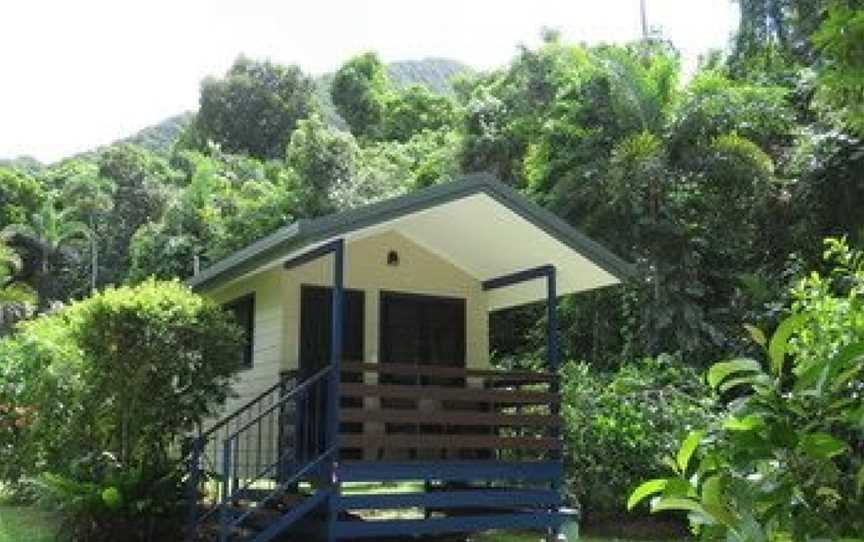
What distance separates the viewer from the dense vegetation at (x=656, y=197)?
6.16 m

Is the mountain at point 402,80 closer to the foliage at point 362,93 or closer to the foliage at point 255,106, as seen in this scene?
the foliage at point 255,106

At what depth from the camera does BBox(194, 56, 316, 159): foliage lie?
51438mm

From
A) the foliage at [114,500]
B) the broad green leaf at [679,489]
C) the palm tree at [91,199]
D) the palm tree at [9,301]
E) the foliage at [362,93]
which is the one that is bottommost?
the foliage at [114,500]

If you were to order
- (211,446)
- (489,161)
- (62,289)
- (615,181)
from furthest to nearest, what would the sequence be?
(62,289)
(489,161)
(615,181)
(211,446)

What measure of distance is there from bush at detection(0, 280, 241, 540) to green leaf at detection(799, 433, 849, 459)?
890 cm

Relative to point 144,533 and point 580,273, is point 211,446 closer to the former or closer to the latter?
point 144,533

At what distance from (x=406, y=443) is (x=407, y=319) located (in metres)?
3.22

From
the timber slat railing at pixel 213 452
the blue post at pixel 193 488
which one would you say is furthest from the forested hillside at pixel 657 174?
the blue post at pixel 193 488

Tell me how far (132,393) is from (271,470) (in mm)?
1688

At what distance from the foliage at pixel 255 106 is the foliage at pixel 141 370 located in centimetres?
4041

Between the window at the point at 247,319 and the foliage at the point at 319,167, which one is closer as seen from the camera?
the window at the point at 247,319

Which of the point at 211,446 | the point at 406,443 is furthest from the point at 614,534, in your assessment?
the point at 211,446

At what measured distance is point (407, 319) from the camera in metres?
12.5

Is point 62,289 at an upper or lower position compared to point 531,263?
upper
